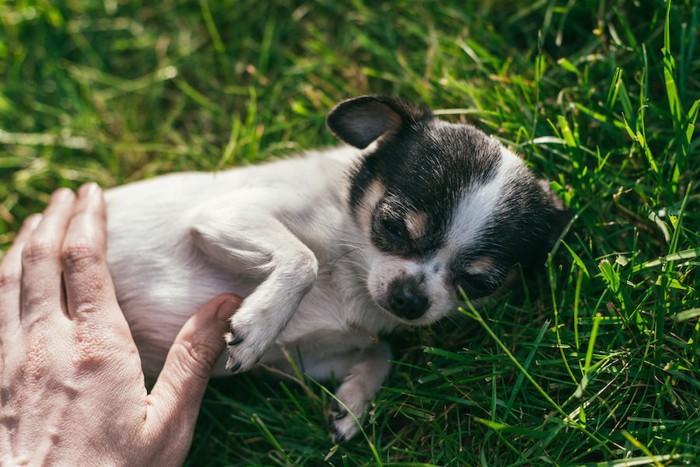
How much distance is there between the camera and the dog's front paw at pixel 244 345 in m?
2.78

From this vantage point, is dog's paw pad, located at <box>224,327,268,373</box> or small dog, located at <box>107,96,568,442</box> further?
small dog, located at <box>107,96,568,442</box>

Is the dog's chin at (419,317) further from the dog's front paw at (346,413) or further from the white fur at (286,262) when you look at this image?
the dog's front paw at (346,413)


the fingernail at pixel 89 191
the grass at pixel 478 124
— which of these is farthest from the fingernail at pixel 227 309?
the fingernail at pixel 89 191

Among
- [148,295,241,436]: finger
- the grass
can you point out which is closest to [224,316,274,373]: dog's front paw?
[148,295,241,436]: finger

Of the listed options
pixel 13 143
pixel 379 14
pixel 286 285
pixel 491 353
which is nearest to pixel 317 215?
pixel 286 285

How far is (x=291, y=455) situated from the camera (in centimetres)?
331

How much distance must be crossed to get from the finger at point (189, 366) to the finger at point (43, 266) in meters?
0.63

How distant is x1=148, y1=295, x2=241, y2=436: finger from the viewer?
292 centimetres

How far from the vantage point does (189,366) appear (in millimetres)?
2965

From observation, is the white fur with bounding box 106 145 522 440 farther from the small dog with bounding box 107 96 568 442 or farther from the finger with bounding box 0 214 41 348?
the finger with bounding box 0 214 41 348

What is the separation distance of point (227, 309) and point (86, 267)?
72 centimetres

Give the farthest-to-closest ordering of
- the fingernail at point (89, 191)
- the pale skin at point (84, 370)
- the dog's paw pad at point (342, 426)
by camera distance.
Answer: the fingernail at point (89, 191), the dog's paw pad at point (342, 426), the pale skin at point (84, 370)

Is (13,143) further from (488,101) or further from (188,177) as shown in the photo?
(488,101)

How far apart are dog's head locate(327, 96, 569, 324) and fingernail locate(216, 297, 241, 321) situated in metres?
0.66
